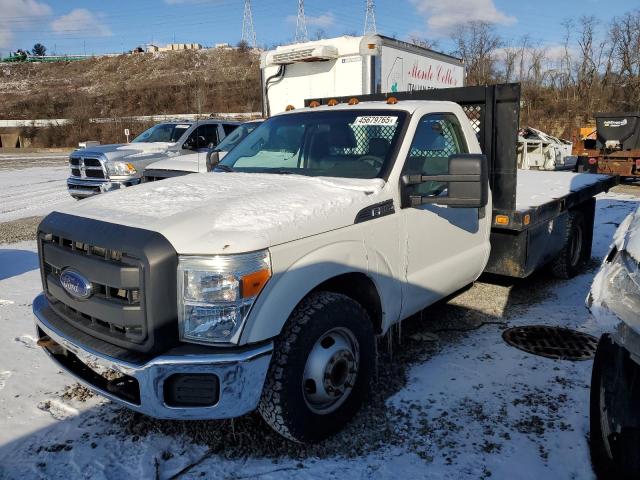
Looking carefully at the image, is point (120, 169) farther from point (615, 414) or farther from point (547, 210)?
point (615, 414)

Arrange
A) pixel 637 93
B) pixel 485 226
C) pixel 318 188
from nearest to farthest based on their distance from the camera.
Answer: pixel 318 188 < pixel 485 226 < pixel 637 93

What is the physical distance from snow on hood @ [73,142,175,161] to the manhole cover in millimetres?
8755

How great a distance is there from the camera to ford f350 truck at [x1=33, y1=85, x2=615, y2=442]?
8.27 ft

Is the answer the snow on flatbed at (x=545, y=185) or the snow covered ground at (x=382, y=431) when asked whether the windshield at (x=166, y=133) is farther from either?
the snow covered ground at (x=382, y=431)

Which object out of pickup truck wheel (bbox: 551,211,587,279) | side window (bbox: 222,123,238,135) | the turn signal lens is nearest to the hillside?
side window (bbox: 222,123,238,135)

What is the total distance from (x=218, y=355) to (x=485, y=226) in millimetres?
2878

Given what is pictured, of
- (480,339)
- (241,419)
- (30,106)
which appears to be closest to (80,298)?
(241,419)

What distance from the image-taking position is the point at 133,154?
36.5 ft

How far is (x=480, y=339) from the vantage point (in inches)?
180

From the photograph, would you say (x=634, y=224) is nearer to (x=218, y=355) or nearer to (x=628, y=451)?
(x=628, y=451)

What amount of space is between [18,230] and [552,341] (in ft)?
29.1

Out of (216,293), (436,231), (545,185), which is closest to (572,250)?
(545,185)

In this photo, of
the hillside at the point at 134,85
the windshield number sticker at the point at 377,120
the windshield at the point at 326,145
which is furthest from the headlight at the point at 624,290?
the hillside at the point at 134,85

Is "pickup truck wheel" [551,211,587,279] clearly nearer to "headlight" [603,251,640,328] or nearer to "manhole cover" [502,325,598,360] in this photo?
"manhole cover" [502,325,598,360]
